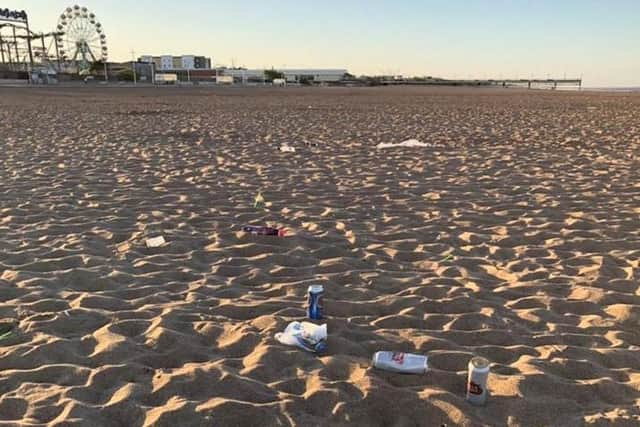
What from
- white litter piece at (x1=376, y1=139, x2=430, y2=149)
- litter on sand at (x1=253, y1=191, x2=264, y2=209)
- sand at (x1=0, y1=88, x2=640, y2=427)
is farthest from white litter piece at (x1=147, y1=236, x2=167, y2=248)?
white litter piece at (x1=376, y1=139, x2=430, y2=149)

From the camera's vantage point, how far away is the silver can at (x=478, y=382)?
2.55 metres

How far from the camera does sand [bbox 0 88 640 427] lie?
2.70 metres

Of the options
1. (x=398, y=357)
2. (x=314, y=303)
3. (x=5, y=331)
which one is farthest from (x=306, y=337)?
(x=5, y=331)

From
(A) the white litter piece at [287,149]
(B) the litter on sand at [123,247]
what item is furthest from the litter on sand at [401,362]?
(A) the white litter piece at [287,149]

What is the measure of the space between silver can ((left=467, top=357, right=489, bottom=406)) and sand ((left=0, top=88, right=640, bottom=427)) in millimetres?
73

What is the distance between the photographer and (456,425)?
2.50 m

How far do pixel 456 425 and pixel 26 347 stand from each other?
2.51 meters

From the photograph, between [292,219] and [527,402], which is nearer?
[527,402]

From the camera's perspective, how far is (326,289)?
13.5ft

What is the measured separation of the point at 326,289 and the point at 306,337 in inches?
34.5

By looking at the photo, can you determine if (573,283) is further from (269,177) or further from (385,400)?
(269,177)

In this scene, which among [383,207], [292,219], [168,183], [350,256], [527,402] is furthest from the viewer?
[168,183]

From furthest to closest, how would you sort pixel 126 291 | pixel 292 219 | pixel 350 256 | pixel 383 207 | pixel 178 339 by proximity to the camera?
pixel 383 207
pixel 292 219
pixel 350 256
pixel 126 291
pixel 178 339

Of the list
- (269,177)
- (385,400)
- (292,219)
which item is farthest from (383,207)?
(385,400)
